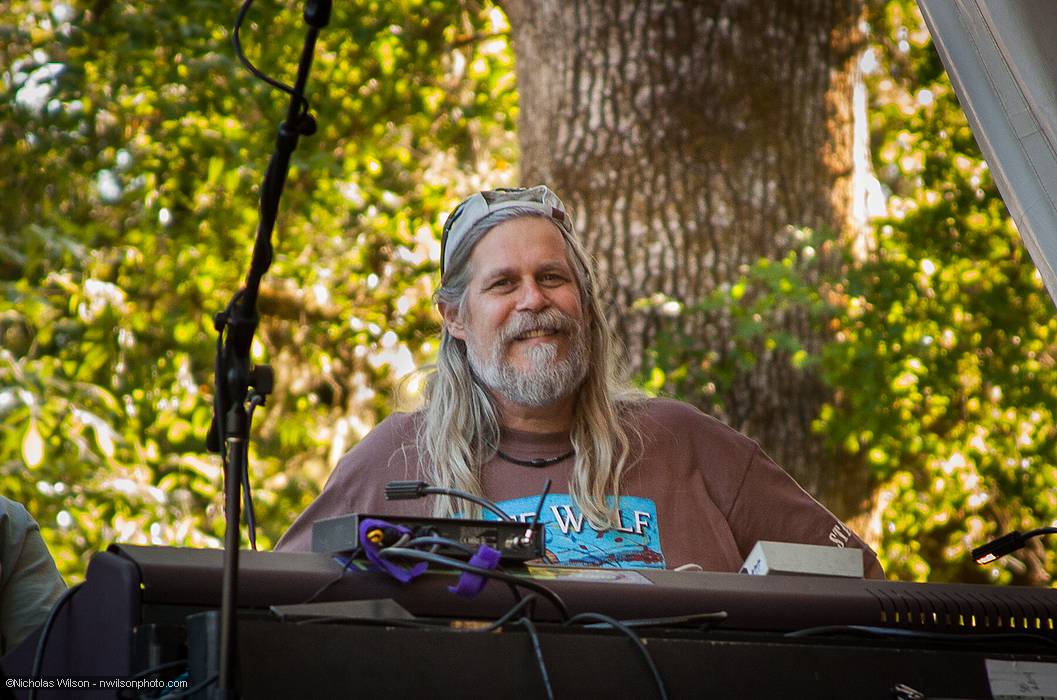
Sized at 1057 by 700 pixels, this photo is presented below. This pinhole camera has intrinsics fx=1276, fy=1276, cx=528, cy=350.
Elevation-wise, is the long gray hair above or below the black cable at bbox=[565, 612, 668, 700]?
above

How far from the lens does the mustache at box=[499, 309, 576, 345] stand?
310cm

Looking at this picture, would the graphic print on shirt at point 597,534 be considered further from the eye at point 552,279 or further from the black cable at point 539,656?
the black cable at point 539,656

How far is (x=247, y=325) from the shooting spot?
4.70ft

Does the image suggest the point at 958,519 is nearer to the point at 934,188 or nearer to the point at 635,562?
the point at 934,188

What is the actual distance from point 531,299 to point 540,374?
0.19 meters

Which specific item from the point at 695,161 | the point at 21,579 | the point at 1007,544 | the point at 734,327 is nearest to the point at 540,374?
the point at 21,579

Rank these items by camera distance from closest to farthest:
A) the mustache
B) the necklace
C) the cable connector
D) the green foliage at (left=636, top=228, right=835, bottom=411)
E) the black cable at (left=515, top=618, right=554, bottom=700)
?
1. the black cable at (left=515, top=618, right=554, bottom=700)
2. the cable connector
3. the necklace
4. the mustache
5. the green foliage at (left=636, top=228, right=835, bottom=411)

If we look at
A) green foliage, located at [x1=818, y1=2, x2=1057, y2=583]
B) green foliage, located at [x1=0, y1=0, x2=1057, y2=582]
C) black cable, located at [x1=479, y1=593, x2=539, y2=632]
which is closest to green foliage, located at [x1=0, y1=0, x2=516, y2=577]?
green foliage, located at [x1=0, y1=0, x2=1057, y2=582]

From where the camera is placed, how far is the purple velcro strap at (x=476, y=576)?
1.53m

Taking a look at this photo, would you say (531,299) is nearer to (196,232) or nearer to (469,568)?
(469,568)

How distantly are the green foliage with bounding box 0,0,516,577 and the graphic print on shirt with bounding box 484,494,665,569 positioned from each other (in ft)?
11.9

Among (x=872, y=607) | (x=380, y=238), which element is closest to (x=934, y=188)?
(x=380, y=238)

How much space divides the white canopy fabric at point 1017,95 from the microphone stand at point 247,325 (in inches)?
42.3

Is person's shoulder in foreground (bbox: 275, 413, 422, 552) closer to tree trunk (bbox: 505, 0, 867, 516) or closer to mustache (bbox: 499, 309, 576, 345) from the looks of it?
mustache (bbox: 499, 309, 576, 345)
